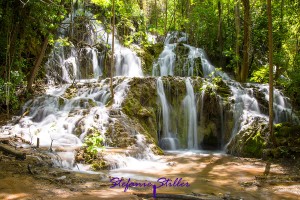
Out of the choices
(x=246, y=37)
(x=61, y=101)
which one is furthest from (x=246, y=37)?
(x=61, y=101)

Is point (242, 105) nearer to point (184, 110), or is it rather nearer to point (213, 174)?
point (184, 110)

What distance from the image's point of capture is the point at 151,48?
2017 centimetres

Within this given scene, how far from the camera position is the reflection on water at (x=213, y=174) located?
5.39 metres

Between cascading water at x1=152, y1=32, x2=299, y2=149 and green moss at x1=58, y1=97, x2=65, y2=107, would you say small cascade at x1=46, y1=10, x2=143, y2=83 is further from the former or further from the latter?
cascading water at x1=152, y1=32, x2=299, y2=149

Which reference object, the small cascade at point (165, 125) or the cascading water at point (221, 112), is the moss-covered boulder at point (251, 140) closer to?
the cascading water at point (221, 112)

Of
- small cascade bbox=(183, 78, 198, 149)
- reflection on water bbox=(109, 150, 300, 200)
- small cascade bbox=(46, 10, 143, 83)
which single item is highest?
small cascade bbox=(46, 10, 143, 83)

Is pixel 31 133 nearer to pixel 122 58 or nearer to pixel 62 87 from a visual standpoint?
pixel 62 87

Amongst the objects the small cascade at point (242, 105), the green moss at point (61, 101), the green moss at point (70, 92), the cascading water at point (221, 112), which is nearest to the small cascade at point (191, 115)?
the cascading water at point (221, 112)

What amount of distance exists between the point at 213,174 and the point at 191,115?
574 cm

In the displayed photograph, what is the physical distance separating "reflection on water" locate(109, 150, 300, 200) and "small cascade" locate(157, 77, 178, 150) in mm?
2374

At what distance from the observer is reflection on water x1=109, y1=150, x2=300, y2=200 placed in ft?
17.7

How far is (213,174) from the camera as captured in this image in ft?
23.5

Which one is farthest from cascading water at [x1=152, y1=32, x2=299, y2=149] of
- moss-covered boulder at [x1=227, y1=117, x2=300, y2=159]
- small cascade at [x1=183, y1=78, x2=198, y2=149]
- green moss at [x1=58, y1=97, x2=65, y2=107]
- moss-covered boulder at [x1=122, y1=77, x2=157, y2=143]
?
green moss at [x1=58, y1=97, x2=65, y2=107]

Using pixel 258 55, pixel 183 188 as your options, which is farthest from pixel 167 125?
pixel 258 55
